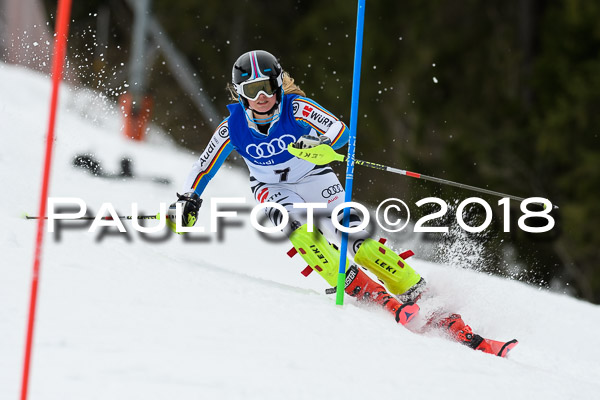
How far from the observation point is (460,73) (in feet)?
64.3

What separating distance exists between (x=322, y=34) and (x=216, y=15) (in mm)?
4429

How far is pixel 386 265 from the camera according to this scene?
13.6 feet

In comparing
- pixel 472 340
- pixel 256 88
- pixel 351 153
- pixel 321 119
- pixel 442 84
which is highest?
pixel 442 84

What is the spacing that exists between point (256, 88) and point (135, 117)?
28.6ft

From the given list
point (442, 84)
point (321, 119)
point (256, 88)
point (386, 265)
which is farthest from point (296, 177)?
point (442, 84)

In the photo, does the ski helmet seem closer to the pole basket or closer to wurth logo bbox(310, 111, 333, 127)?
wurth logo bbox(310, 111, 333, 127)

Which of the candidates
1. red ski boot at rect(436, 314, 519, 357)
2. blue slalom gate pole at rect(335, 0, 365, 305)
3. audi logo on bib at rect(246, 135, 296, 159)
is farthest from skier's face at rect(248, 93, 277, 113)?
red ski boot at rect(436, 314, 519, 357)

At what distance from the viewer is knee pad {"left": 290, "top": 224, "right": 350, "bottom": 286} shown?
4207 mm

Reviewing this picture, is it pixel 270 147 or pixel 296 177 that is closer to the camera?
pixel 270 147

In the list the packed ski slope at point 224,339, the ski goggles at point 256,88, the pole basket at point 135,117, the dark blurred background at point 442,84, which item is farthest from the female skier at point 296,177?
the pole basket at point 135,117

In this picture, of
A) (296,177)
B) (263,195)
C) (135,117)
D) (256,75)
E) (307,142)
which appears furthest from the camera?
(135,117)

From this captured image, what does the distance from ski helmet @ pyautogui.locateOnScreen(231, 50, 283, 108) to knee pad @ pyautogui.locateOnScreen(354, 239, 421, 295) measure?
1.00 m

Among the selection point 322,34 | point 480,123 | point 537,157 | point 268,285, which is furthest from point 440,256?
point 322,34

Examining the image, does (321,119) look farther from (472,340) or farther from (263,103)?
(472,340)
